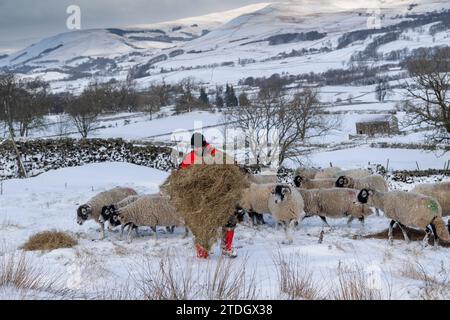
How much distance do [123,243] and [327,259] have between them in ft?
17.3

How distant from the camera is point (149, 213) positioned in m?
12.0

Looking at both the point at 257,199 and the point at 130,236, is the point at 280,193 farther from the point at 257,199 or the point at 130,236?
the point at 130,236

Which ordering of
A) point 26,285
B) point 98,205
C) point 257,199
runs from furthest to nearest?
point 98,205, point 257,199, point 26,285

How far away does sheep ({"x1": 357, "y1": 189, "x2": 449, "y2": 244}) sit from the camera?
10.8m

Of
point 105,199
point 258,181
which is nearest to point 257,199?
point 258,181

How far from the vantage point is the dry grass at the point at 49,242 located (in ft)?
34.1

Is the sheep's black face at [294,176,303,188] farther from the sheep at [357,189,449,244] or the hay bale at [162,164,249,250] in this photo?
the hay bale at [162,164,249,250]

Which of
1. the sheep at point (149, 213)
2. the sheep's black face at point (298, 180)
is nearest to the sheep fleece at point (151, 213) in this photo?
the sheep at point (149, 213)

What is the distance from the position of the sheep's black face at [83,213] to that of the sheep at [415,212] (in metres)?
7.85

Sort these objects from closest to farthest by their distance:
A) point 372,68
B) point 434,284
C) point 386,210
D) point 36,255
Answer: point 434,284
point 36,255
point 386,210
point 372,68

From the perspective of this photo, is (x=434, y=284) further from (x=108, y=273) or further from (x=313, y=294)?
(x=108, y=273)

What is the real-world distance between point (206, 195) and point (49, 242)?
4109 mm

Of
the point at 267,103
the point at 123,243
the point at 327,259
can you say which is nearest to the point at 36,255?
the point at 123,243
